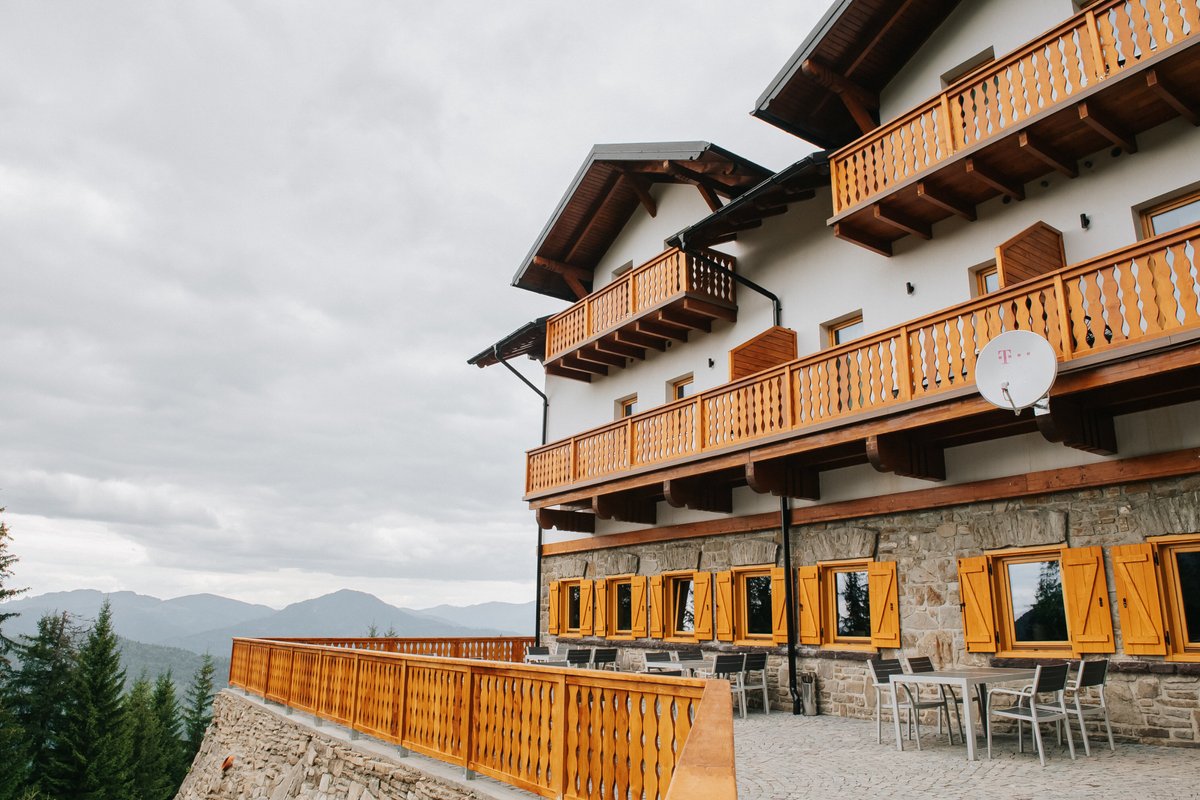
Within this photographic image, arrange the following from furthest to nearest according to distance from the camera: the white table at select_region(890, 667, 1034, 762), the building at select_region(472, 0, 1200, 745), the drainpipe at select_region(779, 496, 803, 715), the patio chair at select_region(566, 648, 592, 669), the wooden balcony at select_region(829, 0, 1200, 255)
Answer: the patio chair at select_region(566, 648, 592, 669) → the drainpipe at select_region(779, 496, 803, 715) → the wooden balcony at select_region(829, 0, 1200, 255) → the building at select_region(472, 0, 1200, 745) → the white table at select_region(890, 667, 1034, 762)

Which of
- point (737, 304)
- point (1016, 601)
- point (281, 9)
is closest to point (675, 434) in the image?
point (737, 304)

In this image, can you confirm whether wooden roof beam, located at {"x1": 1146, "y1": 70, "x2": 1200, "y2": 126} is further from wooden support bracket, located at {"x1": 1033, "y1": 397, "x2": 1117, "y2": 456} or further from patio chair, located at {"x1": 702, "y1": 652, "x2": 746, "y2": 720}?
patio chair, located at {"x1": 702, "y1": 652, "x2": 746, "y2": 720}

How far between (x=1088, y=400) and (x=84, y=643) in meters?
36.4

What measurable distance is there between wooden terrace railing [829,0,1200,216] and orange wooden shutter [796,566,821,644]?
5.13m

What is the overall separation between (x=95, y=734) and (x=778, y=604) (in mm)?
28432

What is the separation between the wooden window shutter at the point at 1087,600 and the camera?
8125 millimetres

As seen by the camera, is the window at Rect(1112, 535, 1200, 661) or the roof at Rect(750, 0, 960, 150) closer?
the window at Rect(1112, 535, 1200, 661)

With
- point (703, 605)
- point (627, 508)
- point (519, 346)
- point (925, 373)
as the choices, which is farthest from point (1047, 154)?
point (519, 346)

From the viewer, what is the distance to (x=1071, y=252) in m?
9.15

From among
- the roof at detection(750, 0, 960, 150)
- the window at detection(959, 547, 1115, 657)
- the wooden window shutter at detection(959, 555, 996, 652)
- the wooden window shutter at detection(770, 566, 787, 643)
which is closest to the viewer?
the window at detection(959, 547, 1115, 657)

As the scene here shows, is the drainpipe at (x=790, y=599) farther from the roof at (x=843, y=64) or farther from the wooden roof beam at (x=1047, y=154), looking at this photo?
the roof at (x=843, y=64)

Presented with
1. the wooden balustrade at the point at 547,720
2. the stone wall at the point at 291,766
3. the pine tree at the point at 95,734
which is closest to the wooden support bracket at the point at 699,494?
the wooden balustrade at the point at 547,720

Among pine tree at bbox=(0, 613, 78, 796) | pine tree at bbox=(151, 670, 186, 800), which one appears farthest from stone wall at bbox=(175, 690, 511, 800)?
pine tree at bbox=(151, 670, 186, 800)

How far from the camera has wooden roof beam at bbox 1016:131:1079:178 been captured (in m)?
8.83
